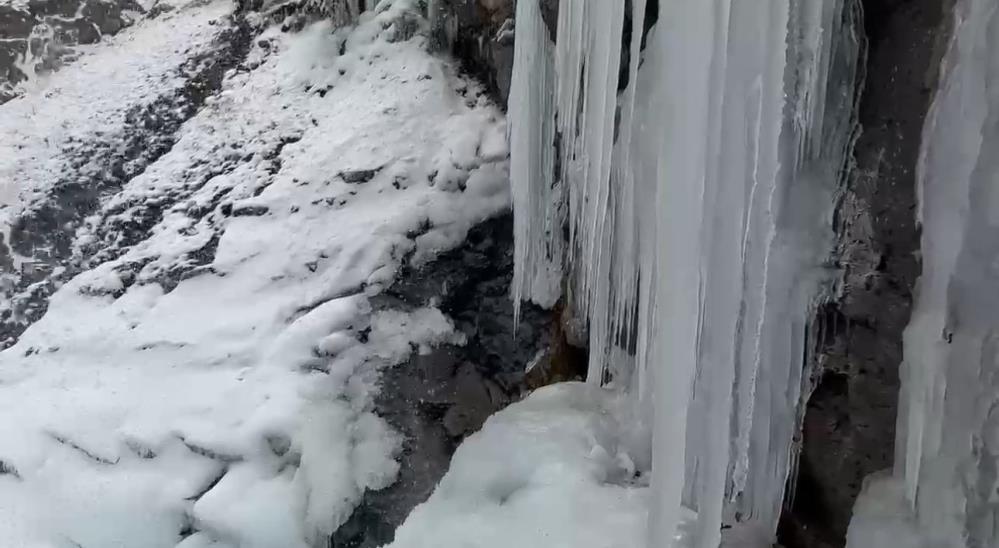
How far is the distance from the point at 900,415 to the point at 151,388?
372cm

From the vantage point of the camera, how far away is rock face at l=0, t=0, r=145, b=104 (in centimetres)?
673

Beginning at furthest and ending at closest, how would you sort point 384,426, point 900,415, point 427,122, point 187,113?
point 187,113, point 427,122, point 384,426, point 900,415

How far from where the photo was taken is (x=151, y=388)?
3955 millimetres

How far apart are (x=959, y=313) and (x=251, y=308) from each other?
3662mm

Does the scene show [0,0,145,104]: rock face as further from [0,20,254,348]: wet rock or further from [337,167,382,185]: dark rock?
[337,167,382,185]: dark rock

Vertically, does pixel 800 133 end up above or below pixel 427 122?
above

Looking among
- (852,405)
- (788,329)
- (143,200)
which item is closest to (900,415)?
(852,405)

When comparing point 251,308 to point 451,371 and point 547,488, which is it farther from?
point 547,488

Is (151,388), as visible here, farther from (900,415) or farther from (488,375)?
(900,415)

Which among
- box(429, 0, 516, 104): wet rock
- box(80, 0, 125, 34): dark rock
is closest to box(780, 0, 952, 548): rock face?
box(429, 0, 516, 104): wet rock

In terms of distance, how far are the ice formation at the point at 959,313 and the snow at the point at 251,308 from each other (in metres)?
2.47

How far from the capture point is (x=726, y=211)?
157 cm

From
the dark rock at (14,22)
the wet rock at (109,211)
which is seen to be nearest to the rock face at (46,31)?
the dark rock at (14,22)

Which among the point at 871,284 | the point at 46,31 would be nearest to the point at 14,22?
the point at 46,31
